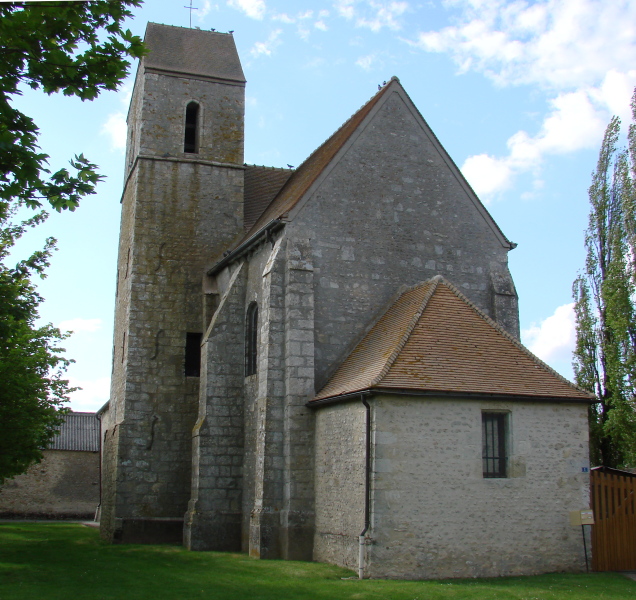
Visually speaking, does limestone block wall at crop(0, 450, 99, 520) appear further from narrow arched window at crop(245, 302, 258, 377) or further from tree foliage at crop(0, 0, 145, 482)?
tree foliage at crop(0, 0, 145, 482)

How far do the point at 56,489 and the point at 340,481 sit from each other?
26.3m

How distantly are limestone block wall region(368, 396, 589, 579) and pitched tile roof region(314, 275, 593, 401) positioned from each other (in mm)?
344

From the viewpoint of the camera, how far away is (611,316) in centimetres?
2631

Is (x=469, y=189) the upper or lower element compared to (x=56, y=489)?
upper

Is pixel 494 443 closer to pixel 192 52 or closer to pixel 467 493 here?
pixel 467 493

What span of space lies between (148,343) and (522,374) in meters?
10.6

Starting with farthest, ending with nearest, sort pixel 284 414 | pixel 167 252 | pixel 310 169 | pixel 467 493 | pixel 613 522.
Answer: pixel 167 252 → pixel 310 169 → pixel 284 414 → pixel 613 522 → pixel 467 493

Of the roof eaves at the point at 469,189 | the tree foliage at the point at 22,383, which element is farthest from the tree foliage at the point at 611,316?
the tree foliage at the point at 22,383

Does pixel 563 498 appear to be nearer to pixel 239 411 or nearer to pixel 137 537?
pixel 239 411

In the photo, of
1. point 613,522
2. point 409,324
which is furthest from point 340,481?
point 613,522

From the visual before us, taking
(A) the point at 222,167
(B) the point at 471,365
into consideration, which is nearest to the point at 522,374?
(B) the point at 471,365

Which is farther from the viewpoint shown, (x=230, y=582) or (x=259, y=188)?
(x=259, y=188)

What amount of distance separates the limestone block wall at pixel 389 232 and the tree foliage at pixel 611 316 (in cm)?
846

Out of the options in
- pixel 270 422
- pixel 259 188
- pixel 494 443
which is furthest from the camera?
pixel 259 188
